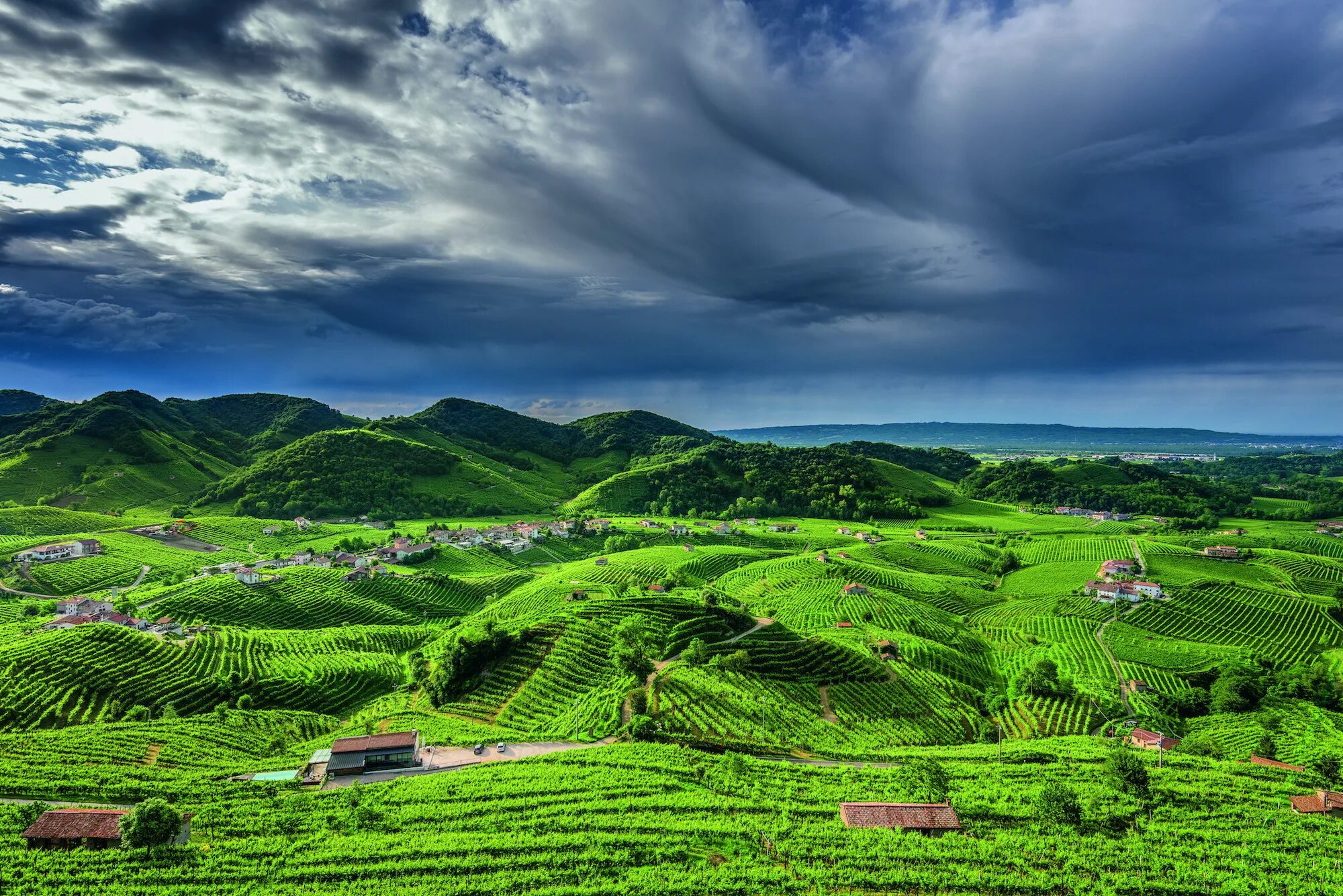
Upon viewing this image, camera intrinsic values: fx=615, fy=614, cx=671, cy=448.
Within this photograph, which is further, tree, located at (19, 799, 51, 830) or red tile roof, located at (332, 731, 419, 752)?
red tile roof, located at (332, 731, 419, 752)

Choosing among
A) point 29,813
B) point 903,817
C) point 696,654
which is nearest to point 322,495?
point 696,654

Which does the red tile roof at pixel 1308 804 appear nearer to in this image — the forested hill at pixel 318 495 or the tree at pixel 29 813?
the tree at pixel 29 813

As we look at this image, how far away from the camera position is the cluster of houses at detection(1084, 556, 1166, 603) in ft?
358

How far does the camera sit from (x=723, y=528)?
177m

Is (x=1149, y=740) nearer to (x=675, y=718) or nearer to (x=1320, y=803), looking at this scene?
(x=1320, y=803)

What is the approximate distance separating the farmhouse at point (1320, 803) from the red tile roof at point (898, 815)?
25.0 metres

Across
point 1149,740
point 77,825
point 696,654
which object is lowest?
point 1149,740

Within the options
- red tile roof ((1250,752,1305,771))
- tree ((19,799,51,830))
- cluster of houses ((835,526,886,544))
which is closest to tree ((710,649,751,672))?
red tile roof ((1250,752,1305,771))

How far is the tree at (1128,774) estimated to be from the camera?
42500mm

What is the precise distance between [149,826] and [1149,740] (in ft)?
246

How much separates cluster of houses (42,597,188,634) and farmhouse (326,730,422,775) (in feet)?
155

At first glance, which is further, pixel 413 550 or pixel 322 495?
pixel 322 495

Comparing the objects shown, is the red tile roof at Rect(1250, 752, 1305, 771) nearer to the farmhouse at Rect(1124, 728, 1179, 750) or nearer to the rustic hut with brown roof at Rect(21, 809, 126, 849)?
the farmhouse at Rect(1124, 728, 1179, 750)

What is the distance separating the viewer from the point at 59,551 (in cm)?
11531
